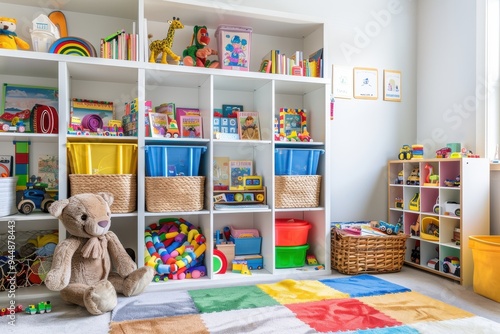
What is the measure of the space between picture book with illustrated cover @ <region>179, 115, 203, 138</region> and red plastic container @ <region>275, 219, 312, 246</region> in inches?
37.6

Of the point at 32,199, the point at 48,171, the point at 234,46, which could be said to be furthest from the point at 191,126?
the point at 32,199

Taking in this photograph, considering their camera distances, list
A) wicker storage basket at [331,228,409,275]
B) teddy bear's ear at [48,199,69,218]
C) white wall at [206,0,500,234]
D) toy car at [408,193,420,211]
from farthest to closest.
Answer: white wall at [206,0,500,234]
toy car at [408,193,420,211]
wicker storage basket at [331,228,409,275]
teddy bear's ear at [48,199,69,218]

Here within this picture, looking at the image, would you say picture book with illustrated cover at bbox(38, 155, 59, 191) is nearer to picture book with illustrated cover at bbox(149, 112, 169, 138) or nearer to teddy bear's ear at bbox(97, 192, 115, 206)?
teddy bear's ear at bbox(97, 192, 115, 206)

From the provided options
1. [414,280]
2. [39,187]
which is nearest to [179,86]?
[39,187]

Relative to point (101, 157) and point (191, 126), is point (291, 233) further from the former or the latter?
point (101, 157)

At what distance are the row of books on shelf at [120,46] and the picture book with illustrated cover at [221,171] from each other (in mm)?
1031

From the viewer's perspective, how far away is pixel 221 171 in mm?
3209

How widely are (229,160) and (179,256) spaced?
35.3 inches

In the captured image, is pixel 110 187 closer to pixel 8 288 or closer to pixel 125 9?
pixel 8 288

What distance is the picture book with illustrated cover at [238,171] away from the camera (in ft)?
10.5

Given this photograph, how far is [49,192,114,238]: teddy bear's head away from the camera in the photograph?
7.53 feet

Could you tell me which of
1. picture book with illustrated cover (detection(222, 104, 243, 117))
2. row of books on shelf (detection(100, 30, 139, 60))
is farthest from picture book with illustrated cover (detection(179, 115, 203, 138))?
row of books on shelf (detection(100, 30, 139, 60))

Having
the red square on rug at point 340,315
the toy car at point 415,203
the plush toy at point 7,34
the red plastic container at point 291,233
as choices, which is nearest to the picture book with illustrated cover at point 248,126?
the red plastic container at point 291,233

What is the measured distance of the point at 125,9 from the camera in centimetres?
283
